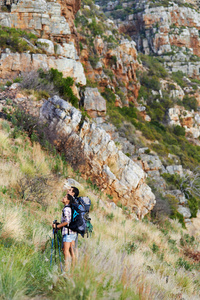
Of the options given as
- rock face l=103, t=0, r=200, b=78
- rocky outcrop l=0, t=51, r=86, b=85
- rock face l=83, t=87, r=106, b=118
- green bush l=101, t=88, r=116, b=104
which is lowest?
rock face l=83, t=87, r=106, b=118

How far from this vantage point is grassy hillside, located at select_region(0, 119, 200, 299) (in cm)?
183

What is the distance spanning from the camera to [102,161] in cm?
921

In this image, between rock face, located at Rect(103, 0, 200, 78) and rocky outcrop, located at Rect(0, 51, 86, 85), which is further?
rock face, located at Rect(103, 0, 200, 78)

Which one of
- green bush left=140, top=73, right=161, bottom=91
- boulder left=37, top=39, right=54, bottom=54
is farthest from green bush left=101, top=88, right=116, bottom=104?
green bush left=140, top=73, right=161, bottom=91

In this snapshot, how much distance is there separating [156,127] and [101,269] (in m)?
28.1

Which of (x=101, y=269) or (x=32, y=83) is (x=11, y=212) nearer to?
(x=101, y=269)

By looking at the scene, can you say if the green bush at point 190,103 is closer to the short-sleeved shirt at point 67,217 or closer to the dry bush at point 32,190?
the dry bush at point 32,190

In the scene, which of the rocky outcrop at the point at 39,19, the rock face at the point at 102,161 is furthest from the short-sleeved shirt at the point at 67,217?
the rocky outcrop at the point at 39,19

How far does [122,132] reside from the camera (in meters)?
19.5

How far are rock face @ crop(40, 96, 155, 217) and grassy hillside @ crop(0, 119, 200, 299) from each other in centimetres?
89

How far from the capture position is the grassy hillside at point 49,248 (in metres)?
1.83

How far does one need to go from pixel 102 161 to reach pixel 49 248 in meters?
6.41

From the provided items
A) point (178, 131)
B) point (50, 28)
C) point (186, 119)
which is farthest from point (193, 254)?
point (186, 119)

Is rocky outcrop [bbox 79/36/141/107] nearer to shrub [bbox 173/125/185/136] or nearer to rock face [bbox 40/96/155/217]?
shrub [bbox 173/125/185/136]
